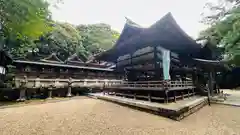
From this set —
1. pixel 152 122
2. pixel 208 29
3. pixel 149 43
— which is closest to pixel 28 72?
pixel 149 43

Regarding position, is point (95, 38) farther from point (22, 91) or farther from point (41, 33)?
point (22, 91)

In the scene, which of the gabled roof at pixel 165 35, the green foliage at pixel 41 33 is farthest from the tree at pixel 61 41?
the gabled roof at pixel 165 35

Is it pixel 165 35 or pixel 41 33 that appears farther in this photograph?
pixel 41 33

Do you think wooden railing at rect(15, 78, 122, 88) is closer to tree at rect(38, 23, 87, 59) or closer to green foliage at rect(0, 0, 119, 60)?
green foliage at rect(0, 0, 119, 60)

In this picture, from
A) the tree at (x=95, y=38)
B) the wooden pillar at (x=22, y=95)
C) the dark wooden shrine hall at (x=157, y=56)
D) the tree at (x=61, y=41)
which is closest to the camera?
the dark wooden shrine hall at (x=157, y=56)

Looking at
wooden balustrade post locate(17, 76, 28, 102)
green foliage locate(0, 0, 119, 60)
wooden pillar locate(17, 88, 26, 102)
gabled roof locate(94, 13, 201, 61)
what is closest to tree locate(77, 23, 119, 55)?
green foliage locate(0, 0, 119, 60)

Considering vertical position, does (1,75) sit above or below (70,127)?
above

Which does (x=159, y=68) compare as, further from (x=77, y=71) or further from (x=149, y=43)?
(x=77, y=71)

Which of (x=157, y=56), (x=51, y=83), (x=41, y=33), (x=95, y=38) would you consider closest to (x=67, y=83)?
(x=51, y=83)

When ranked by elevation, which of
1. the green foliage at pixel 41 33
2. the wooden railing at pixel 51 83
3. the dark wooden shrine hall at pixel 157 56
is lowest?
the wooden railing at pixel 51 83

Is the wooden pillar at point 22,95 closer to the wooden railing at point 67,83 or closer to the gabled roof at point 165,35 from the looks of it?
the wooden railing at point 67,83

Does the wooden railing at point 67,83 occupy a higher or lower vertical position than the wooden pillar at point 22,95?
higher

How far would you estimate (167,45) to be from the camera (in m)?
8.83

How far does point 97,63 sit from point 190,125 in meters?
19.0
